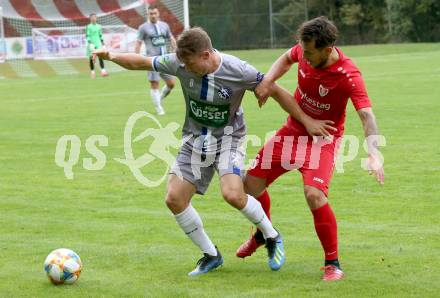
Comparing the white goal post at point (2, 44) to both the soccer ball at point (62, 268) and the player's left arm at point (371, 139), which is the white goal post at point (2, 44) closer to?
the soccer ball at point (62, 268)

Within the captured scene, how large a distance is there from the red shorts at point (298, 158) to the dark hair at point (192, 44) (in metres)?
1.00

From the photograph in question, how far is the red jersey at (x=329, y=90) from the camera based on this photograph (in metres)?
6.19

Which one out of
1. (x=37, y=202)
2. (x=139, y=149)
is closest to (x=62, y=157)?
(x=139, y=149)

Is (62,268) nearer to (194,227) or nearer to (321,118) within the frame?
(194,227)

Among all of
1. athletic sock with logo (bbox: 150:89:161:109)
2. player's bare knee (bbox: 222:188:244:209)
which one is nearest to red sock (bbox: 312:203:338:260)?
player's bare knee (bbox: 222:188:244:209)

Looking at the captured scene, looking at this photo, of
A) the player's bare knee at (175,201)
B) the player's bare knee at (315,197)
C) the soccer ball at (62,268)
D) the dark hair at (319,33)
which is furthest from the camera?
A: the player's bare knee at (175,201)

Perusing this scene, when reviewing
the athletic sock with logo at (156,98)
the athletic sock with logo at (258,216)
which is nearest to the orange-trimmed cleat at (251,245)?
the athletic sock with logo at (258,216)

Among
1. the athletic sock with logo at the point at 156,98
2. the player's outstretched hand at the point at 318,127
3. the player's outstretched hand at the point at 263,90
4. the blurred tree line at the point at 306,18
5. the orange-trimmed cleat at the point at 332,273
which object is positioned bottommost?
the blurred tree line at the point at 306,18

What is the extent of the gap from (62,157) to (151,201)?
3536mm

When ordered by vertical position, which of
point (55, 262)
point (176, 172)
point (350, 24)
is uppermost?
point (176, 172)

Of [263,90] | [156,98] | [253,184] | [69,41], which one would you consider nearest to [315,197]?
[253,184]

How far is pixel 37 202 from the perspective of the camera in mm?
9281

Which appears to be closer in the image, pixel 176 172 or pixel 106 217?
pixel 176 172

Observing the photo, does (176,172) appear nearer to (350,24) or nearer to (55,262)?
(55,262)
